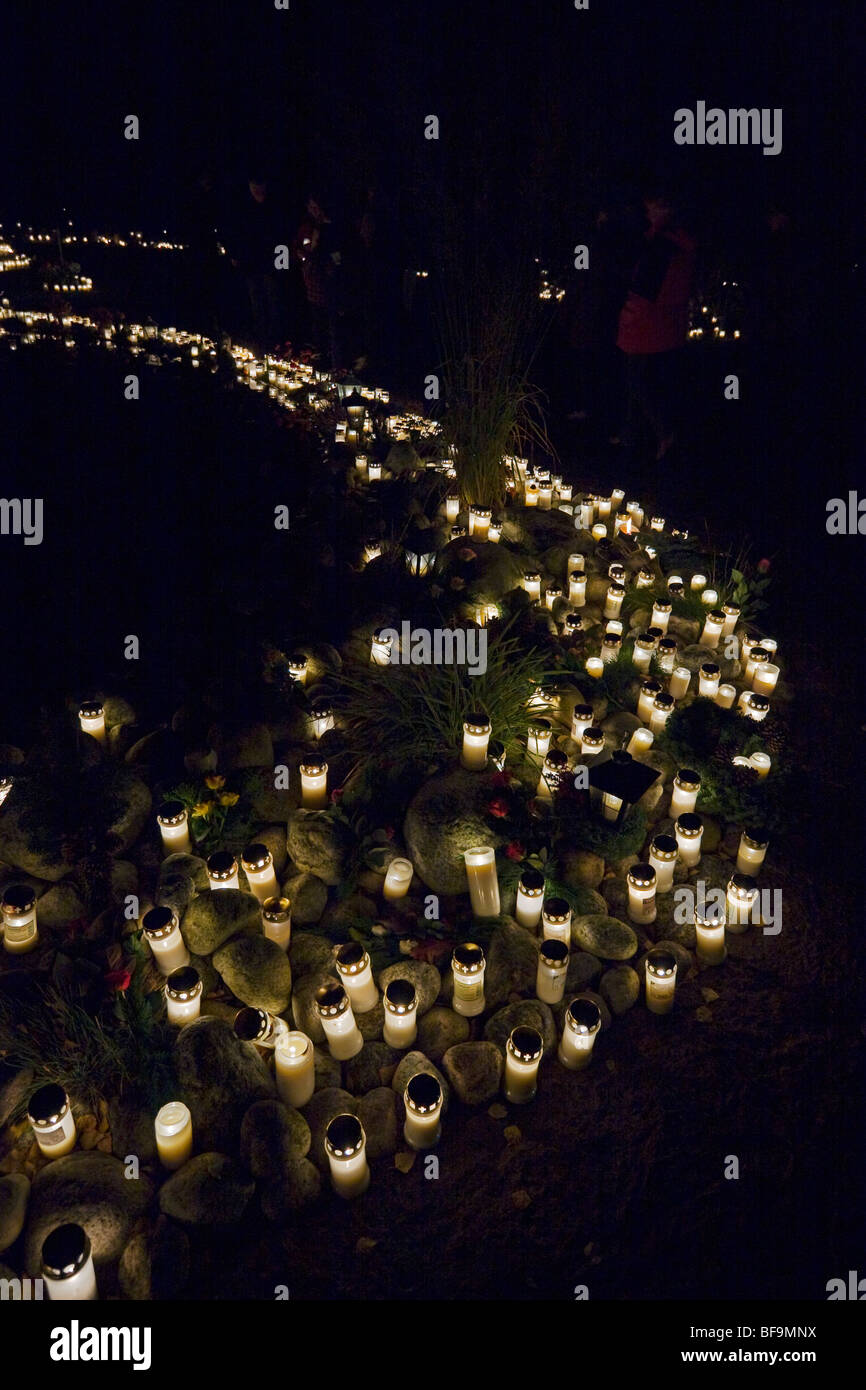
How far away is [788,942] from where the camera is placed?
324 cm

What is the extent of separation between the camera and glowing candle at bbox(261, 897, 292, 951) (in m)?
2.89

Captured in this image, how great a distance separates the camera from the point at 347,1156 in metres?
2.22

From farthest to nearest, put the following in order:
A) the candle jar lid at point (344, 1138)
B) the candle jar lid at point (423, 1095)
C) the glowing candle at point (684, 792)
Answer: the glowing candle at point (684, 792) → the candle jar lid at point (423, 1095) → the candle jar lid at point (344, 1138)

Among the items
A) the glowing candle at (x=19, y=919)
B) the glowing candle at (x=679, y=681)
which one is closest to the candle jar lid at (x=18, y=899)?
the glowing candle at (x=19, y=919)

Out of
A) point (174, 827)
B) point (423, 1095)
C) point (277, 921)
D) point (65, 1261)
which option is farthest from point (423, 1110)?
point (174, 827)

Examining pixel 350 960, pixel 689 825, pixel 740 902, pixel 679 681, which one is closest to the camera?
pixel 350 960

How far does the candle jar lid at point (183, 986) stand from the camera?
2.59 meters

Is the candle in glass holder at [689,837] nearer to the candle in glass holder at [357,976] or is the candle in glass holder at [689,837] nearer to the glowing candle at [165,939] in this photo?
the candle in glass holder at [357,976]

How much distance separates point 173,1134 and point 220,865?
3.51 ft

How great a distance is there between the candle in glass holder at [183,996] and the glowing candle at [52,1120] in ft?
1.39

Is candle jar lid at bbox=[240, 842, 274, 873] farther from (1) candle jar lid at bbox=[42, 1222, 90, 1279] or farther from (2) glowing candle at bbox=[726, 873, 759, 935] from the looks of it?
(2) glowing candle at bbox=[726, 873, 759, 935]

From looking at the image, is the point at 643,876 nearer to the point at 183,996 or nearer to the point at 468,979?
the point at 468,979

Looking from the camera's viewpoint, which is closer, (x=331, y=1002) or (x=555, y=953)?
(x=331, y=1002)
